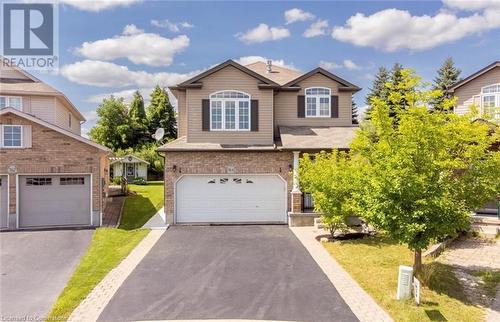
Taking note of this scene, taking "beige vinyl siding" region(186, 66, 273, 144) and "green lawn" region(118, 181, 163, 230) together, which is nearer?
"green lawn" region(118, 181, 163, 230)

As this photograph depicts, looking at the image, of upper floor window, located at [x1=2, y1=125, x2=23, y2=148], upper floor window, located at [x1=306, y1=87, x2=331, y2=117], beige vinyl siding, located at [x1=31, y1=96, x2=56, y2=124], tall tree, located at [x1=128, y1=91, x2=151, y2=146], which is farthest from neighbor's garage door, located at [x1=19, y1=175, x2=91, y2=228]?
tall tree, located at [x1=128, y1=91, x2=151, y2=146]

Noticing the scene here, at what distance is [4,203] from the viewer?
15773mm

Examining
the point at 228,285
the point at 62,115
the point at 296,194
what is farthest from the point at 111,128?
the point at 228,285

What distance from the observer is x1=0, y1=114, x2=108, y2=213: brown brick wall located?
51.6 ft

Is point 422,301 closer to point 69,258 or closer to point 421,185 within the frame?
point 421,185

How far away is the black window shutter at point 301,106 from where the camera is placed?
778 inches

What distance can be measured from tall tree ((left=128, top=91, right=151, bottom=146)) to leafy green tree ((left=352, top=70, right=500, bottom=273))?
4334 centimetres

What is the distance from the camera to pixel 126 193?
24.7 m

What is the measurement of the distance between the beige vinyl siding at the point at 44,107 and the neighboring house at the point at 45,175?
552 cm

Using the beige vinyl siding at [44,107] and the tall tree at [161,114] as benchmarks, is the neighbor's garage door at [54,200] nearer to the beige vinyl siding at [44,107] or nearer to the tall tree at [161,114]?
the beige vinyl siding at [44,107]

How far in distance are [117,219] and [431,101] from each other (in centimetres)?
1540

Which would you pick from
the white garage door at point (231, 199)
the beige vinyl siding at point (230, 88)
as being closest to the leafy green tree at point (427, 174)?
the white garage door at point (231, 199)

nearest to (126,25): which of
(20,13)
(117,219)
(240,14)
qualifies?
(20,13)

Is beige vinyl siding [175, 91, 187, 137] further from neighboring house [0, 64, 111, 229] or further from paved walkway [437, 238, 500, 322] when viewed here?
paved walkway [437, 238, 500, 322]
